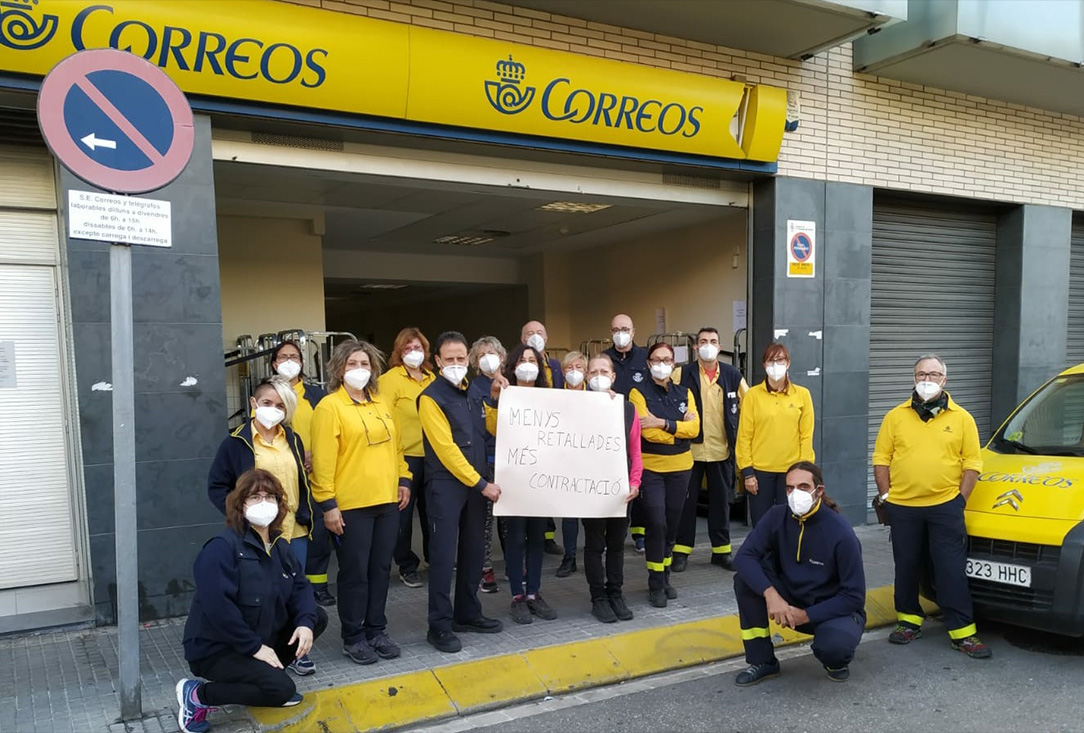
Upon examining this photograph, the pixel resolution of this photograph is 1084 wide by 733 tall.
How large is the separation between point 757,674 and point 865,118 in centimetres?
619

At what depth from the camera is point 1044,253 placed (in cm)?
948

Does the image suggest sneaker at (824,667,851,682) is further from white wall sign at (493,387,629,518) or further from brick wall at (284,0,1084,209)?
brick wall at (284,0,1084,209)

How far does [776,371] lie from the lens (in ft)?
19.1

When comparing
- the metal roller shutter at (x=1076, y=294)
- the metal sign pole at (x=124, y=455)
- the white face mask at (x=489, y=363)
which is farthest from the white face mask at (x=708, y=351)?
the metal roller shutter at (x=1076, y=294)

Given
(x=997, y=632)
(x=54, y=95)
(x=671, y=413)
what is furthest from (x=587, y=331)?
(x=54, y=95)

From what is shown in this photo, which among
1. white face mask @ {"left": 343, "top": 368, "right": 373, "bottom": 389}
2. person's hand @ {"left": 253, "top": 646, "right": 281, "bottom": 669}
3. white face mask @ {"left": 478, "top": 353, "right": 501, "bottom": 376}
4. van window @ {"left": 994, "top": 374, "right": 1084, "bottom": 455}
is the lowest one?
person's hand @ {"left": 253, "top": 646, "right": 281, "bottom": 669}

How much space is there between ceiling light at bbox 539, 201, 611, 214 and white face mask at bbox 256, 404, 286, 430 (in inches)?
206

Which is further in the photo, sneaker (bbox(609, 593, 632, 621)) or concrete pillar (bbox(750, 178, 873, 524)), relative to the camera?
concrete pillar (bbox(750, 178, 873, 524))

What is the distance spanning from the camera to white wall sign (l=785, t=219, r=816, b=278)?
7.71m

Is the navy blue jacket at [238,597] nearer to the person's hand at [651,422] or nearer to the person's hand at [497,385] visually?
the person's hand at [497,385]

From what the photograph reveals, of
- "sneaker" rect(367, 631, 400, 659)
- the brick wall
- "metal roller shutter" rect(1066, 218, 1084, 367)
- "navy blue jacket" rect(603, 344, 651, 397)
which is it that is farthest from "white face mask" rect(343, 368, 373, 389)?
"metal roller shutter" rect(1066, 218, 1084, 367)

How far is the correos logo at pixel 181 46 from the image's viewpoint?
4.62 m

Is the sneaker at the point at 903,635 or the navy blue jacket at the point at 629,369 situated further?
the navy blue jacket at the point at 629,369

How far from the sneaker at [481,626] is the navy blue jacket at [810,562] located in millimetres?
1650
